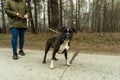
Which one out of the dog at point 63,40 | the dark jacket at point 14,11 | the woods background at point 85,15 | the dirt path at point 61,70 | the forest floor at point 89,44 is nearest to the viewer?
the dirt path at point 61,70

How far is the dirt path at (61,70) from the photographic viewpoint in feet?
16.9

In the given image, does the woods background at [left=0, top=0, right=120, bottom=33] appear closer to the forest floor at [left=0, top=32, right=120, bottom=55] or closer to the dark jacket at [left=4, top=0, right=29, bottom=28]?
the forest floor at [left=0, top=32, right=120, bottom=55]

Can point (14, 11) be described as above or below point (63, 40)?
above

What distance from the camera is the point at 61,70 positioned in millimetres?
5688

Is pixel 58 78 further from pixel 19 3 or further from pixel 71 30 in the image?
pixel 19 3

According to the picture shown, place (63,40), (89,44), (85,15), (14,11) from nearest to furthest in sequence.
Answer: (63,40) < (14,11) < (89,44) < (85,15)

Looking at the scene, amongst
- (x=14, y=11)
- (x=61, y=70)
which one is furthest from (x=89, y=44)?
(x=61, y=70)

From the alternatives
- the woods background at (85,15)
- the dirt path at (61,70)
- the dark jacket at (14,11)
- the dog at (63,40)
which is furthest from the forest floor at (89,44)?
the woods background at (85,15)

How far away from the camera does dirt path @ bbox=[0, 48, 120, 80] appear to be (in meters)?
5.16

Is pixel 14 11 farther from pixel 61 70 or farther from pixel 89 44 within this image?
pixel 89 44

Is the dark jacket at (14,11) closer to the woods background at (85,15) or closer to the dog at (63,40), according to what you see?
the dog at (63,40)

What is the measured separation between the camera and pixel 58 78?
504cm

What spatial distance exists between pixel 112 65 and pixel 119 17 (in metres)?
44.6

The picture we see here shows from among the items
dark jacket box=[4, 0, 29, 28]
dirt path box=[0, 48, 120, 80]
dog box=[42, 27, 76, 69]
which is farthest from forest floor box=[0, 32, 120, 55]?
dog box=[42, 27, 76, 69]
